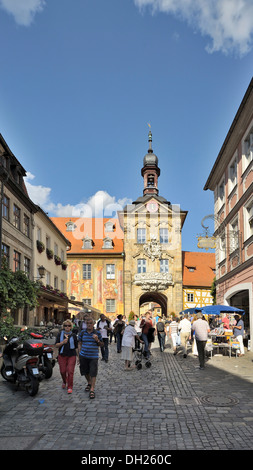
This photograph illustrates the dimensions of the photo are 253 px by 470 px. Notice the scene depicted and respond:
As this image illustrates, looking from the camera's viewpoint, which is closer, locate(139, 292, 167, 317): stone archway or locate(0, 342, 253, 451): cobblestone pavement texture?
locate(0, 342, 253, 451): cobblestone pavement texture

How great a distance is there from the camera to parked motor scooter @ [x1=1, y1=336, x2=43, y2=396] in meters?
8.46

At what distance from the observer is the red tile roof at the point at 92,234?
1941 inches

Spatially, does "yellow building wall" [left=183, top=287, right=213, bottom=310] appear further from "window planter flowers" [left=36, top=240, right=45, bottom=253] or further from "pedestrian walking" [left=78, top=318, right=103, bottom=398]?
"pedestrian walking" [left=78, top=318, right=103, bottom=398]

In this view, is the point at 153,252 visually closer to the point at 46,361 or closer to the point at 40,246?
the point at 40,246

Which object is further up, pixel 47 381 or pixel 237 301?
pixel 237 301

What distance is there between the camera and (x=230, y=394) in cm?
860

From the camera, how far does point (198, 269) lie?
51.9 m

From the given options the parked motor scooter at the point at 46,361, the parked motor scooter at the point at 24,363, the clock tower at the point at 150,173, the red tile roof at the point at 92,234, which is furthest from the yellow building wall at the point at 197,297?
the parked motor scooter at the point at 24,363

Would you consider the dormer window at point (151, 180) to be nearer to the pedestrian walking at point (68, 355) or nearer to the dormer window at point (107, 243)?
the dormer window at point (107, 243)

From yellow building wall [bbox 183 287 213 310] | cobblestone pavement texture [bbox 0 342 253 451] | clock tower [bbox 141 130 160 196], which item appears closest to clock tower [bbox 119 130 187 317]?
yellow building wall [bbox 183 287 213 310]

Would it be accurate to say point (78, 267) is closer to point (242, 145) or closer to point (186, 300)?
point (186, 300)

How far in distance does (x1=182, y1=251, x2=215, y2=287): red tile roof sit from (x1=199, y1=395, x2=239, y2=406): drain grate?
131ft

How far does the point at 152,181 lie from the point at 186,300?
1533 centimetres
